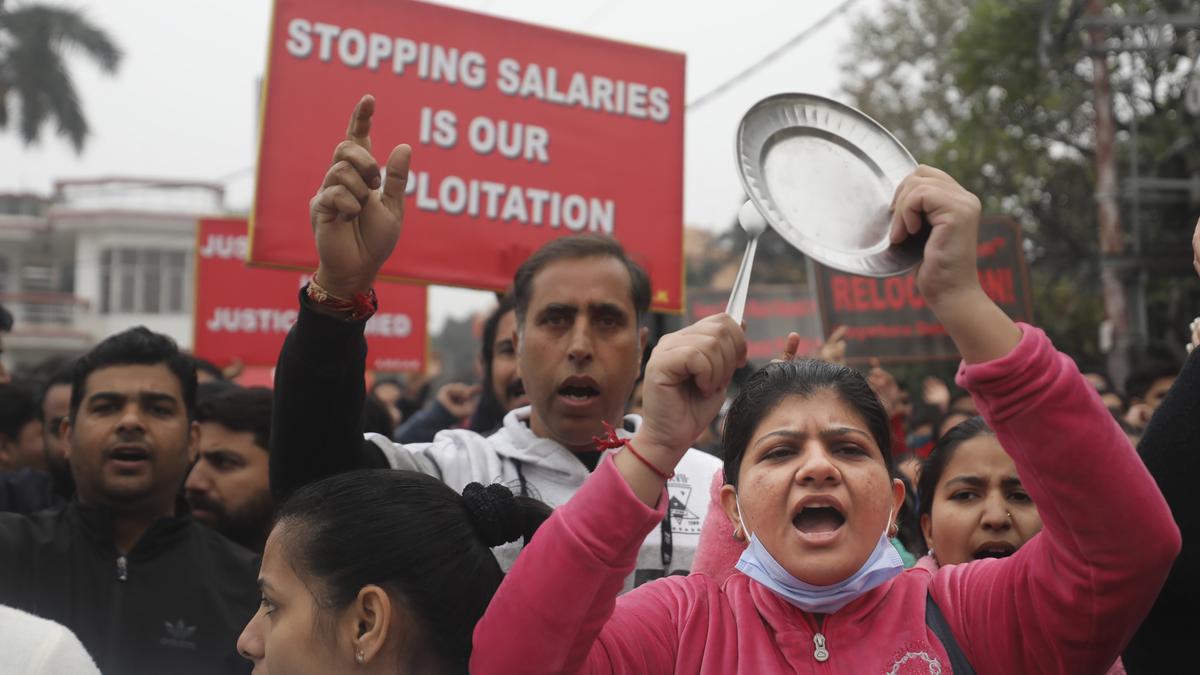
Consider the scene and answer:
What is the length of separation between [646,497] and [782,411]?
42 centimetres

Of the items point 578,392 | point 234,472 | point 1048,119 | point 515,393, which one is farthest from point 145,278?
point 578,392

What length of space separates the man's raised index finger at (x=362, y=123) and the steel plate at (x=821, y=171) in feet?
2.52

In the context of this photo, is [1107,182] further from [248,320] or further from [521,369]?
[521,369]

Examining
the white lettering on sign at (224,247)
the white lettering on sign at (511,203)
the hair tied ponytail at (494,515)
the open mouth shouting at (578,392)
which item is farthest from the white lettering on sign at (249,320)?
the hair tied ponytail at (494,515)

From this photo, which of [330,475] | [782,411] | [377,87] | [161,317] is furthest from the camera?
[161,317]

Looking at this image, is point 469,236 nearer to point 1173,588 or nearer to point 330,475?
point 330,475

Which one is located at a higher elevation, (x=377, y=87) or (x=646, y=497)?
(x=377, y=87)

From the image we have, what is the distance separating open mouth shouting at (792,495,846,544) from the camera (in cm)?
196

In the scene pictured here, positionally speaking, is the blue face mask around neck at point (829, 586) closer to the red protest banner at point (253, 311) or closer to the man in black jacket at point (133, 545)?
the man in black jacket at point (133, 545)

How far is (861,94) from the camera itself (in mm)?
23562

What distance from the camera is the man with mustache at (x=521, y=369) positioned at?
243cm

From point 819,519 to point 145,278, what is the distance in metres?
41.7

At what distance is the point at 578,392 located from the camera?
2941 mm

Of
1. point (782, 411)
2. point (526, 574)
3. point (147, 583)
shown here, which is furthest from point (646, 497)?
point (147, 583)
